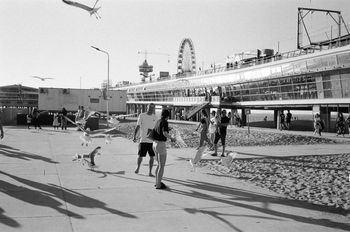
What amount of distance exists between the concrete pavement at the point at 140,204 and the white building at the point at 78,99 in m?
35.1

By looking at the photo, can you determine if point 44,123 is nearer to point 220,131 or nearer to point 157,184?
point 220,131

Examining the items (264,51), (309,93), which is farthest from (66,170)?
(264,51)

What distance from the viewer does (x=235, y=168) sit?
1090 cm

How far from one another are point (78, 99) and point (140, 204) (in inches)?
1604

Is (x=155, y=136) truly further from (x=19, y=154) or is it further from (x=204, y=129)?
(x=19, y=154)

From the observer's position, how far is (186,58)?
109 metres

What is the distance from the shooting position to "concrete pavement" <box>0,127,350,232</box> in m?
5.47

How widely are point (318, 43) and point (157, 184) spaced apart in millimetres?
37978

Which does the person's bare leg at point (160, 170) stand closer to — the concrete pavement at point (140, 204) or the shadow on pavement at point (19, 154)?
the concrete pavement at point (140, 204)

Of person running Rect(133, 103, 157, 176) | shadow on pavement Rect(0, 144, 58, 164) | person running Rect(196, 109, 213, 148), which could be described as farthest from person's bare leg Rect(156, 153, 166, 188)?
shadow on pavement Rect(0, 144, 58, 164)

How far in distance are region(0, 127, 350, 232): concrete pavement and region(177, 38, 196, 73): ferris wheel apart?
3764 inches

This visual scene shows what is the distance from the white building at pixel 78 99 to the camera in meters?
44.5

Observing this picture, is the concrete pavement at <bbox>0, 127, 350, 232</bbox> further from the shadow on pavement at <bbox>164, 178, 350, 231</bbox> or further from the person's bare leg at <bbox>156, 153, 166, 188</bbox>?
the person's bare leg at <bbox>156, 153, 166, 188</bbox>

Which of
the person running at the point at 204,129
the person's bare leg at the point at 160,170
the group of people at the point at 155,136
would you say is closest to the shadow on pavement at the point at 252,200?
the person's bare leg at the point at 160,170
